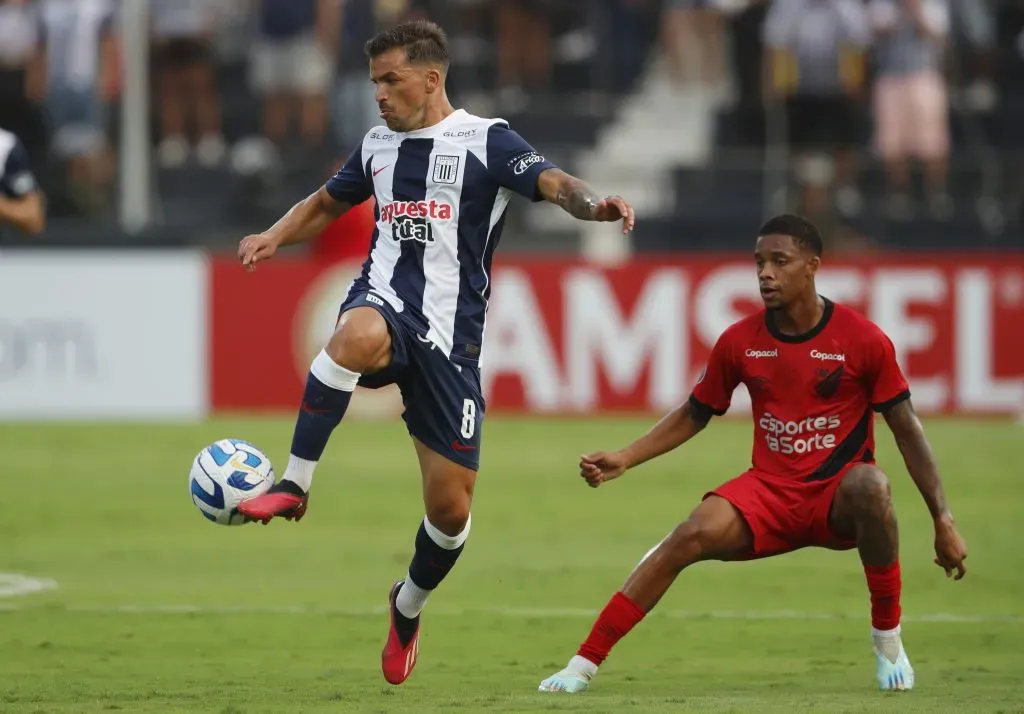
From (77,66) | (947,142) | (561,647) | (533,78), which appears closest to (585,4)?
(533,78)

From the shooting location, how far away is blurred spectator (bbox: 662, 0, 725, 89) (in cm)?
2198

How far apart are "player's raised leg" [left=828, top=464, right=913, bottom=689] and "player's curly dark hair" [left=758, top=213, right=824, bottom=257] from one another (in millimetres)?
892

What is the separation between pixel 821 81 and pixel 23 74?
9.24 metres

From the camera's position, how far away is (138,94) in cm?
2014

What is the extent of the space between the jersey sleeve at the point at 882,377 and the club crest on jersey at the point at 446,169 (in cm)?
176

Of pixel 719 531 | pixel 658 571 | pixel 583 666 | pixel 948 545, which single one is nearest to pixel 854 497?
pixel 948 545

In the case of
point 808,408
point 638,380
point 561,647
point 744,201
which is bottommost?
point 638,380

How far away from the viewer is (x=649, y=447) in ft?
24.2

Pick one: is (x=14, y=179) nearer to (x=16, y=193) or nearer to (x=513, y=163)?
(x=16, y=193)

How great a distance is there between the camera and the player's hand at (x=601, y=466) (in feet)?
23.4

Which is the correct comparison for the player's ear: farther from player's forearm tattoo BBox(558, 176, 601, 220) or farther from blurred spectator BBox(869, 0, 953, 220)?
blurred spectator BBox(869, 0, 953, 220)

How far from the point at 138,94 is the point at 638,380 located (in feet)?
20.8

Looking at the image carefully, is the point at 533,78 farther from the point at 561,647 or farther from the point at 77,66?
the point at 561,647

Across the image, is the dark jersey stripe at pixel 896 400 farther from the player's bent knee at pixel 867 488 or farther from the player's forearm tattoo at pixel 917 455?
the player's bent knee at pixel 867 488
